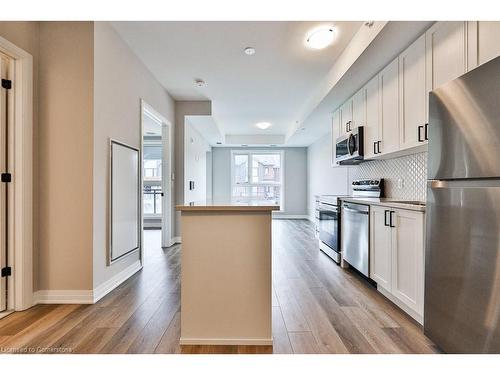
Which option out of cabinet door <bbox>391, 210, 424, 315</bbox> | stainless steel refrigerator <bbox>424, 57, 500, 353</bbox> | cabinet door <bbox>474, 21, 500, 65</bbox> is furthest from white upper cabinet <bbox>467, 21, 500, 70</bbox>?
cabinet door <bbox>391, 210, 424, 315</bbox>

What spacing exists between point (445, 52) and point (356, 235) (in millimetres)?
1914

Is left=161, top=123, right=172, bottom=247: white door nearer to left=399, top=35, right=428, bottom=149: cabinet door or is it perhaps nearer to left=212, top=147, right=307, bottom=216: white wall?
left=399, top=35, right=428, bottom=149: cabinet door

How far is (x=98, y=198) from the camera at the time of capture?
8.14 feet

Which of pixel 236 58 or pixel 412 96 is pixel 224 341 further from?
pixel 236 58

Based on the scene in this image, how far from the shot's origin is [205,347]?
1.68 m

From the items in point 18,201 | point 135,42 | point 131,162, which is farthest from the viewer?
point 131,162

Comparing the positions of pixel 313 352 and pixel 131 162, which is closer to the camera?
pixel 313 352

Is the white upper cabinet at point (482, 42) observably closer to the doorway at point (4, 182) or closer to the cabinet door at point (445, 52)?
the cabinet door at point (445, 52)

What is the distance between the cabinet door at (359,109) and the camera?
3438 mm

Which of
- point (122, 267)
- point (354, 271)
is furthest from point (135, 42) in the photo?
point (354, 271)

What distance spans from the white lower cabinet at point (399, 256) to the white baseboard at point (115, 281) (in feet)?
8.66

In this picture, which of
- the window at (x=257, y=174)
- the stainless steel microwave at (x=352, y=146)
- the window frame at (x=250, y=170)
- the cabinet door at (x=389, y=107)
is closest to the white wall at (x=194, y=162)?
the window frame at (x=250, y=170)
